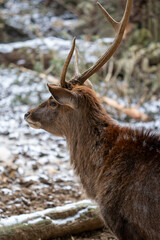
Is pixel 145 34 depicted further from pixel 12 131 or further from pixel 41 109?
pixel 41 109

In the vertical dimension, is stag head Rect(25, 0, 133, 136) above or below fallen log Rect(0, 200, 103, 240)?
above

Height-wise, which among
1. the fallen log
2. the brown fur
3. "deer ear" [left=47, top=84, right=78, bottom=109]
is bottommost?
the fallen log

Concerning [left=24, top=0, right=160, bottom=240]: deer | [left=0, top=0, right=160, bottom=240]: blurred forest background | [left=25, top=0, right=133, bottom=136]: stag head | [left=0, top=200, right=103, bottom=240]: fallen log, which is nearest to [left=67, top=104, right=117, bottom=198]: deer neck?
[left=24, top=0, right=160, bottom=240]: deer

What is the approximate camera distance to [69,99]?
3213mm

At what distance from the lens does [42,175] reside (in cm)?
522

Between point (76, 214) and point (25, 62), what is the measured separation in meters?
7.16

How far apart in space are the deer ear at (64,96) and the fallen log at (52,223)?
4.56ft

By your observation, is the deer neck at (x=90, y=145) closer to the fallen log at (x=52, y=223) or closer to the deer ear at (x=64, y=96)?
the deer ear at (x=64, y=96)

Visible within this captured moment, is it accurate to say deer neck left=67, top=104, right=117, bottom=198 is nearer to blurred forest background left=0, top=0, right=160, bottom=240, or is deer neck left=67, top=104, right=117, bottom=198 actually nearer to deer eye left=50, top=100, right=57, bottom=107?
deer eye left=50, top=100, right=57, bottom=107

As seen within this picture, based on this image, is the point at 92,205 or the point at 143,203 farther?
the point at 92,205

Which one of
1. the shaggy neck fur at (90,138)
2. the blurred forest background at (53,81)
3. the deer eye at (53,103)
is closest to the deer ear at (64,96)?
the shaggy neck fur at (90,138)

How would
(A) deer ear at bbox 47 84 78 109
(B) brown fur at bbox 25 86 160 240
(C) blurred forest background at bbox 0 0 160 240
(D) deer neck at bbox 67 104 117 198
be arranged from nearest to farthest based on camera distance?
(B) brown fur at bbox 25 86 160 240
(A) deer ear at bbox 47 84 78 109
(D) deer neck at bbox 67 104 117 198
(C) blurred forest background at bbox 0 0 160 240

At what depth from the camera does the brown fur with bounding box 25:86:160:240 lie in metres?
2.81

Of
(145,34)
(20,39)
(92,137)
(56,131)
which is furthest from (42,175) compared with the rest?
(20,39)
